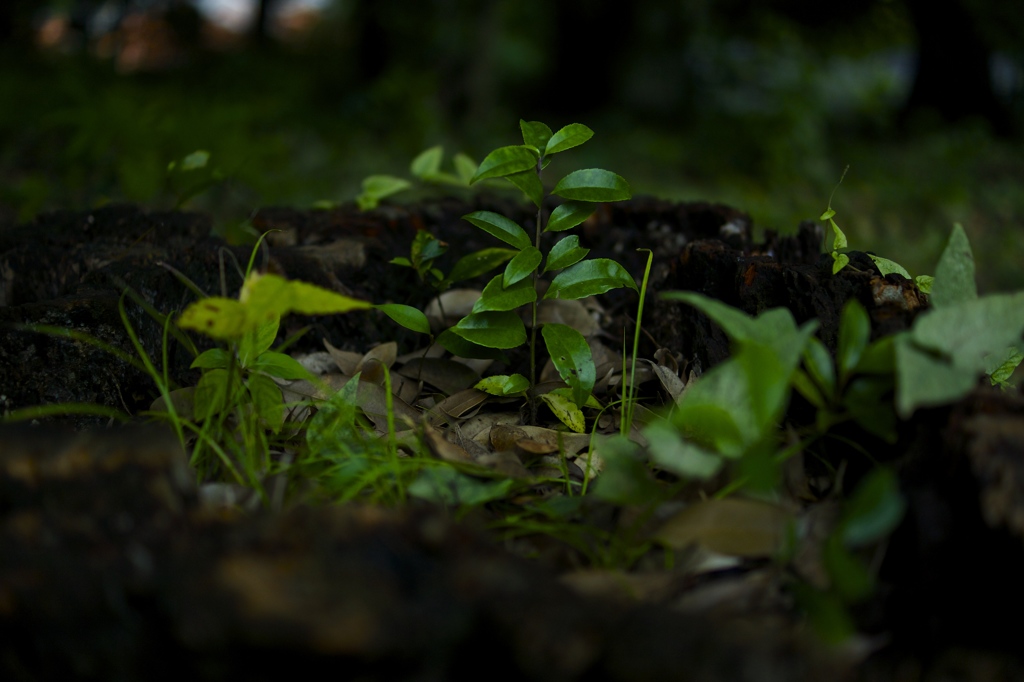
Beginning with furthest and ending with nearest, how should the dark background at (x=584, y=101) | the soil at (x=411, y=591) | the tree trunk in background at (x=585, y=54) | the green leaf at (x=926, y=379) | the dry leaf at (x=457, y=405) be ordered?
the tree trunk in background at (x=585, y=54), the dark background at (x=584, y=101), the dry leaf at (x=457, y=405), the green leaf at (x=926, y=379), the soil at (x=411, y=591)

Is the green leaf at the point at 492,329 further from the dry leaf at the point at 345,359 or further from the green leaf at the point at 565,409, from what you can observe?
the dry leaf at the point at 345,359

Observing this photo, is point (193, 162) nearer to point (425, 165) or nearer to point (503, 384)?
point (425, 165)

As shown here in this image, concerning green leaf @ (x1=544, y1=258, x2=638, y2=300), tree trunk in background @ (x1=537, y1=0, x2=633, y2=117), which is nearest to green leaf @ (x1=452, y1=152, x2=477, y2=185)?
green leaf @ (x1=544, y1=258, x2=638, y2=300)

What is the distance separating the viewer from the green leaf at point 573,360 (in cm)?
136

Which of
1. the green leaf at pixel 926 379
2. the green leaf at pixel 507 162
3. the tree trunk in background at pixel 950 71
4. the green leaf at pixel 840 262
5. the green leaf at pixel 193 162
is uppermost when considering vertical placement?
the green leaf at pixel 507 162

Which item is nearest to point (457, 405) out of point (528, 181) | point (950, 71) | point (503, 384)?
point (503, 384)

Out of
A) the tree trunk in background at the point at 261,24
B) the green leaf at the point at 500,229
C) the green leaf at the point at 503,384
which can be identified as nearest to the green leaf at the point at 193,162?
the green leaf at the point at 500,229

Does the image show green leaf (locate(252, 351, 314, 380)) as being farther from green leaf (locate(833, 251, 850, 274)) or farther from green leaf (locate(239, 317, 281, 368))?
green leaf (locate(833, 251, 850, 274))

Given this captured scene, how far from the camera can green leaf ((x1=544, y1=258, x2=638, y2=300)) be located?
4.61ft

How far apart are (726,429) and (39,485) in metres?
0.74

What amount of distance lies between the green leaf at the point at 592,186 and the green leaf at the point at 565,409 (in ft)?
1.15

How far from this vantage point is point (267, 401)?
1.26 meters

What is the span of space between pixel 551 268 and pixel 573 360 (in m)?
0.17

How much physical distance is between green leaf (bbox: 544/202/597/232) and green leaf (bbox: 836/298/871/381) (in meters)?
0.53
